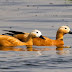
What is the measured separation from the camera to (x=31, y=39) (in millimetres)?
18281

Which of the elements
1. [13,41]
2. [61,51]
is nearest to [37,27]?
[13,41]

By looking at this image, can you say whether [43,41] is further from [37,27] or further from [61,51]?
[37,27]

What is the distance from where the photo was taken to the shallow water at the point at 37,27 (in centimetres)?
1330

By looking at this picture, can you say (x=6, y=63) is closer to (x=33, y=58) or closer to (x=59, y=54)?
(x=33, y=58)

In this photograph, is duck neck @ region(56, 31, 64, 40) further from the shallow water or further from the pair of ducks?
the shallow water

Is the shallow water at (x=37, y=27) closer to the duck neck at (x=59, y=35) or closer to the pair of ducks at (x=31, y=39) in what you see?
the duck neck at (x=59, y=35)

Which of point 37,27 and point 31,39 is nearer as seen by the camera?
point 31,39

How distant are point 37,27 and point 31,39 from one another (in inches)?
170

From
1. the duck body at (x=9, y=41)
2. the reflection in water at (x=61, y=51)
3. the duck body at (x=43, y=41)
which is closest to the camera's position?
the reflection in water at (x=61, y=51)

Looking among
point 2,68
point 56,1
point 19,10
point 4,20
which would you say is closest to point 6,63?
point 2,68

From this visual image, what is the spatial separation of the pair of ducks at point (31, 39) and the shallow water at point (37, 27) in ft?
1.20

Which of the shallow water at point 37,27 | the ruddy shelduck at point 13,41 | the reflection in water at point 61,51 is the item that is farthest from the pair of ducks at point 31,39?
the reflection in water at point 61,51

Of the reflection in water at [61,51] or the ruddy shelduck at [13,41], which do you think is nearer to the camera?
the reflection in water at [61,51]

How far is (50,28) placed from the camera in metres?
22.4
